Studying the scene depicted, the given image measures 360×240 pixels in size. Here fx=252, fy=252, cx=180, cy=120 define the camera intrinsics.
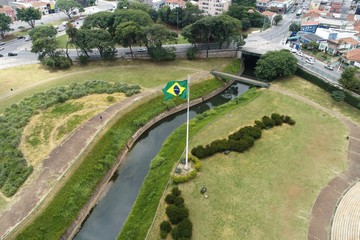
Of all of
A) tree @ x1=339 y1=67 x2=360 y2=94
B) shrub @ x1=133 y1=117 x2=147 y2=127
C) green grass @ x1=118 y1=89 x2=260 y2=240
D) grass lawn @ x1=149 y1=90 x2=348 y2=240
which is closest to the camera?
grass lawn @ x1=149 y1=90 x2=348 y2=240

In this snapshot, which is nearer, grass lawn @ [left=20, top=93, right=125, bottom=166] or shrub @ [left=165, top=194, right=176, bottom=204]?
shrub @ [left=165, top=194, right=176, bottom=204]

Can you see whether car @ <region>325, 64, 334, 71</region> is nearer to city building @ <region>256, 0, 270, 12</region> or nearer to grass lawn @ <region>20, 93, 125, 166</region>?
grass lawn @ <region>20, 93, 125, 166</region>

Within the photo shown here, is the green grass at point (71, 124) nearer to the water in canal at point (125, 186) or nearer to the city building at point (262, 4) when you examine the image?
the water in canal at point (125, 186)

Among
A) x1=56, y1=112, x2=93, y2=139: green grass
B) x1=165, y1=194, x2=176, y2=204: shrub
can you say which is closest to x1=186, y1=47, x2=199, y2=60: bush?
x1=56, y1=112, x2=93, y2=139: green grass

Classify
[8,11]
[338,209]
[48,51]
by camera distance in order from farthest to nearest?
[8,11] < [48,51] < [338,209]

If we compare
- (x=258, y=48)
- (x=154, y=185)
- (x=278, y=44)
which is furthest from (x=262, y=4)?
(x=154, y=185)

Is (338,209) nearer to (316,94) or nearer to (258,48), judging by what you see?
(316,94)
